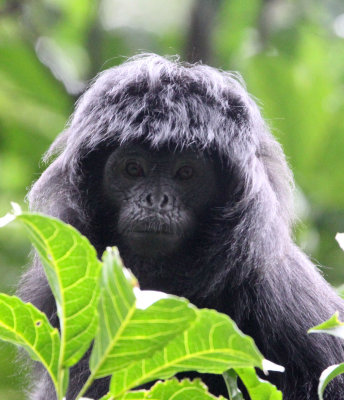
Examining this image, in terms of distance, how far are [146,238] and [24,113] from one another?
3.19 metres

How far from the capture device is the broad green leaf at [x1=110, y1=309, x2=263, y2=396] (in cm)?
144

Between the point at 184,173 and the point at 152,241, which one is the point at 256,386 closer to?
the point at 152,241

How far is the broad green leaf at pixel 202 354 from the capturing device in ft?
4.72

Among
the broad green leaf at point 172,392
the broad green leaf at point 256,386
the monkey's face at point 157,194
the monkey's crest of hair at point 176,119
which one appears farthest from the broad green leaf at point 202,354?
the monkey's crest of hair at point 176,119

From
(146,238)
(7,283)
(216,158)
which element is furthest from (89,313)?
(7,283)

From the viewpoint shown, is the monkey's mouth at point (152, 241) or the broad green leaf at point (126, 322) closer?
the broad green leaf at point (126, 322)

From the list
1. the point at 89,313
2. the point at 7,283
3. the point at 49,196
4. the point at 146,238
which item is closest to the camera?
the point at 89,313

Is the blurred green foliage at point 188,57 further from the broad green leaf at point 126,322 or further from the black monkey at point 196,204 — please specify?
the broad green leaf at point 126,322

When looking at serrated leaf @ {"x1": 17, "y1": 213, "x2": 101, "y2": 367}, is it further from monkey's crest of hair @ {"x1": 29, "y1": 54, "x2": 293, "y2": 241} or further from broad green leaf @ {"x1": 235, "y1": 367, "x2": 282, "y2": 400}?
monkey's crest of hair @ {"x1": 29, "y1": 54, "x2": 293, "y2": 241}

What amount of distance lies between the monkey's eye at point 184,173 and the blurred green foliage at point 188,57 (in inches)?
78.8

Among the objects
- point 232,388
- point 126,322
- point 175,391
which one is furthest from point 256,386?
point 126,322

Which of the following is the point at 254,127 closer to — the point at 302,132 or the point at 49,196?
the point at 49,196

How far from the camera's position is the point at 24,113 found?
637cm

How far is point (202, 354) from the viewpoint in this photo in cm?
152
